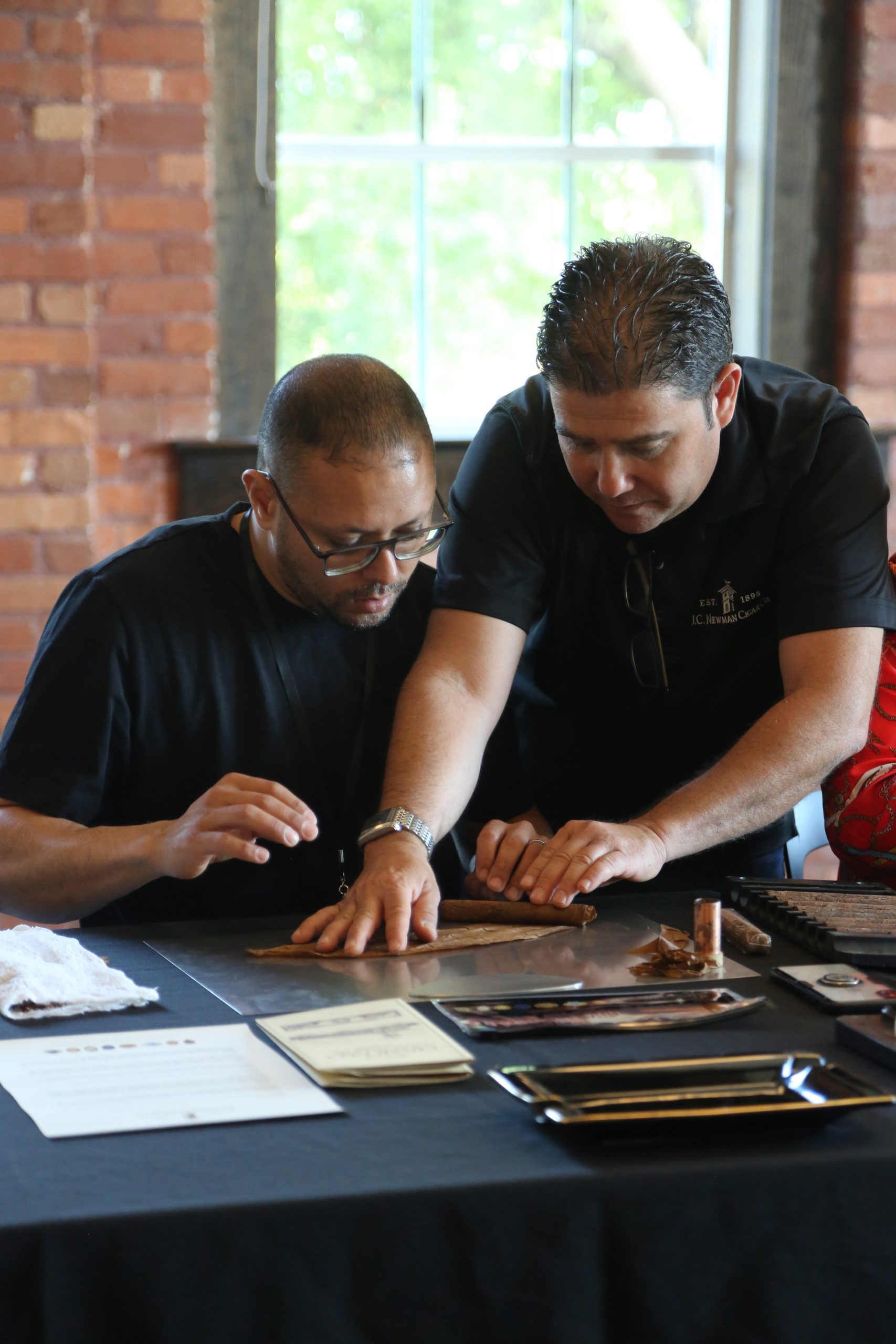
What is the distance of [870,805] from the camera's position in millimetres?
1820

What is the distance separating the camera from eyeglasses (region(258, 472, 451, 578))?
1.76 m

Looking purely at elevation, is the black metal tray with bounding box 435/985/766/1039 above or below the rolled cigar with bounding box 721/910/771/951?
above

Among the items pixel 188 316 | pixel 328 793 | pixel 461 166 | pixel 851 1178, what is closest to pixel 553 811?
pixel 328 793

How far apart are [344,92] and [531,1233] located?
278cm

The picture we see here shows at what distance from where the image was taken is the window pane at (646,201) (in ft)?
10.9

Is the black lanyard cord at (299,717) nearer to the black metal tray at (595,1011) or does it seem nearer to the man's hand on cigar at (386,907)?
the man's hand on cigar at (386,907)

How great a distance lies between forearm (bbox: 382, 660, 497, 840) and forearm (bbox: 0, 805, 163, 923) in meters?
0.31

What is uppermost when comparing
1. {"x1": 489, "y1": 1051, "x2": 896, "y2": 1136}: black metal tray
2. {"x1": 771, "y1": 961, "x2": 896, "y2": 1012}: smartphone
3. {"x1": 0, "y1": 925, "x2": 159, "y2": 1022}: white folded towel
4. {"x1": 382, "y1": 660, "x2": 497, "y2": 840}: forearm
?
{"x1": 382, "y1": 660, "x2": 497, "y2": 840}: forearm

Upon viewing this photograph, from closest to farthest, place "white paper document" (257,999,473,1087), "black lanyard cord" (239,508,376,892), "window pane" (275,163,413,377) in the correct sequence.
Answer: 1. "white paper document" (257,999,473,1087)
2. "black lanyard cord" (239,508,376,892)
3. "window pane" (275,163,413,377)

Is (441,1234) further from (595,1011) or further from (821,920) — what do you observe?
(821,920)

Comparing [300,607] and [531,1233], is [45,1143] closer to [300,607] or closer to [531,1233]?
[531,1233]

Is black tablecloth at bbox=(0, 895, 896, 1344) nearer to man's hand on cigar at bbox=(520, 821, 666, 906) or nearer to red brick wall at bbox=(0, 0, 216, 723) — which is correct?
man's hand on cigar at bbox=(520, 821, 666, 906)

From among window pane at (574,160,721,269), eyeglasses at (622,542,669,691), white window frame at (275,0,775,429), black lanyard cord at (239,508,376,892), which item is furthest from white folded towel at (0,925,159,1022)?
window pane at (574,160,721,269)

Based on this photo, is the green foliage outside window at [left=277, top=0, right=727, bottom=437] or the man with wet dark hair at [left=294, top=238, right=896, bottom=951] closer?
the man with wet dark hair at [left=294, top=238, right=896, bottom=951]
